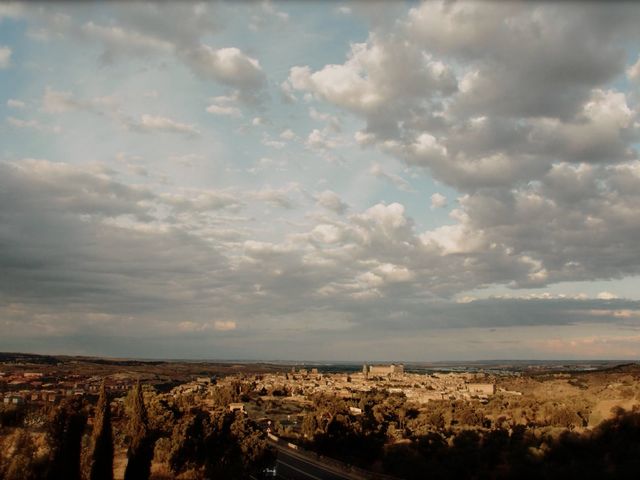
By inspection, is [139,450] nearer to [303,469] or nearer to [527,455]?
[303,469]

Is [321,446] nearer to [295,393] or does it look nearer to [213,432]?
[213,432]

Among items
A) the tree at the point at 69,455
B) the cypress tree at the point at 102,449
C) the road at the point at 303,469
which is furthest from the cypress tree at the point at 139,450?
the road at the point at 303,469

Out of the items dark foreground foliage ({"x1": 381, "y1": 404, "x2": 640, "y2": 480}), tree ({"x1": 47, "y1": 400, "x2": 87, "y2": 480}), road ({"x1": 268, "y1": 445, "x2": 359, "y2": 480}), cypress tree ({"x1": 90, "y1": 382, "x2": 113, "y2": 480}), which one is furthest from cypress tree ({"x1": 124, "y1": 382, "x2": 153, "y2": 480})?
dark foreground foliage ({"x1": 381, "y1": 404, "x2": 640, "y2": 480})

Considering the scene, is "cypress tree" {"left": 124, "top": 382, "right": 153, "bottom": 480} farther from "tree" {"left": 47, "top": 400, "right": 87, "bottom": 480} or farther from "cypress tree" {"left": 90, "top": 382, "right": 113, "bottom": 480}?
"tree" {"left": 47, "top": 400, "right": 87, "bottom": 480}

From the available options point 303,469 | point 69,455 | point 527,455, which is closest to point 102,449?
point 69,455

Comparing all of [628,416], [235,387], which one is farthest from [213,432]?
[235,387]

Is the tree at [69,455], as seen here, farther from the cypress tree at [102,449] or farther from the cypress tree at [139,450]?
the cypress tree at [139,450]

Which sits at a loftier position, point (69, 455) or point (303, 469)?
point (69, 455)
